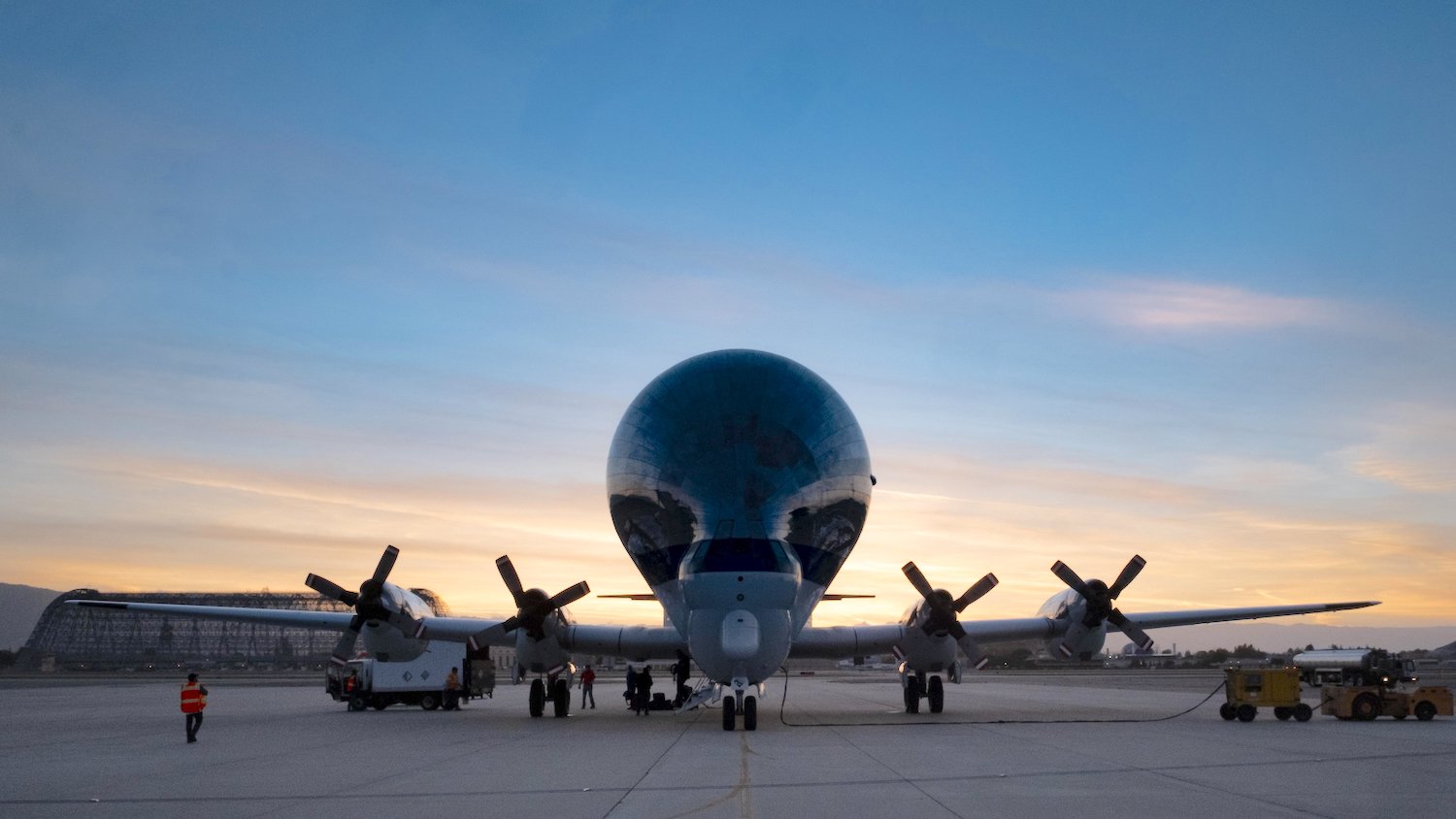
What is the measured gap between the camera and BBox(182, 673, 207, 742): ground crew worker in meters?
22.4

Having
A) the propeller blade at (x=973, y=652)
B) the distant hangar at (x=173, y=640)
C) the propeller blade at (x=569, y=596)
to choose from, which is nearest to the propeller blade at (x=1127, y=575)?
the propeller blade at (x=973, y=652)

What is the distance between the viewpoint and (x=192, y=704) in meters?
22.4

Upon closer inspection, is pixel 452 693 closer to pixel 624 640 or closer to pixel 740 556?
pixel 624 640

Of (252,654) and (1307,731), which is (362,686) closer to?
(1307,731)

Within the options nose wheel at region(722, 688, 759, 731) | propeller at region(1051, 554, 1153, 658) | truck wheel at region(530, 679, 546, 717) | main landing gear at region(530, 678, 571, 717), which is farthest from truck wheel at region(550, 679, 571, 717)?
propeller at region(1051, 554, 1153, 658)

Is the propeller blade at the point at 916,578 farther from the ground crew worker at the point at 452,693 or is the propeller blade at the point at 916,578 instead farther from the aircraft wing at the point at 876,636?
the ground crew worker at the point at 452,693

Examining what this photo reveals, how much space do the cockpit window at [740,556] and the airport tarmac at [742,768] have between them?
11.6 feet

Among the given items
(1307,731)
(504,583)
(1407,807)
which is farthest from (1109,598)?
(1407,807)

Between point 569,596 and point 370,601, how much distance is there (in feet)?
16.6

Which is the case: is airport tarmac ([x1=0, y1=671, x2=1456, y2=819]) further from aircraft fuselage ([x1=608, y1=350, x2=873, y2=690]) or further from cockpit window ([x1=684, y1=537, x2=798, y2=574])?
cockpit window ([x1=684, y1=537, x2=798, y2=574])

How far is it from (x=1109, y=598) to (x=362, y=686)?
2488 centimetres

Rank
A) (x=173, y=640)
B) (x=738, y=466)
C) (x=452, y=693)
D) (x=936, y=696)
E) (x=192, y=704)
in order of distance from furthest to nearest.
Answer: (x=173, y=640) → (x=452, y=693) → (x=936, y=696) → (x=738, y=466) → (x=192, y=704)

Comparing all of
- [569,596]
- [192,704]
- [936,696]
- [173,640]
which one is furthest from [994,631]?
[173,640]

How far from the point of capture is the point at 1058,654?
2953 cm
